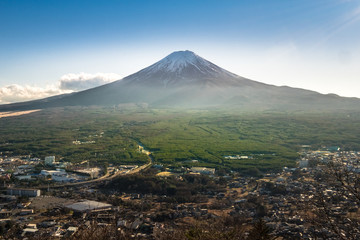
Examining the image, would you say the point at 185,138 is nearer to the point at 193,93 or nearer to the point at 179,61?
the point at 193,93

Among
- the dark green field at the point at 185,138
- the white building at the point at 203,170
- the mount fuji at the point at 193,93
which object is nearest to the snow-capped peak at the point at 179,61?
the mount fuji at the point at 193,93

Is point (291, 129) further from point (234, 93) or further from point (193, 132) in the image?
point (234, 93)

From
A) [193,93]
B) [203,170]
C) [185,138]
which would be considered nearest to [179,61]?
[193,93]

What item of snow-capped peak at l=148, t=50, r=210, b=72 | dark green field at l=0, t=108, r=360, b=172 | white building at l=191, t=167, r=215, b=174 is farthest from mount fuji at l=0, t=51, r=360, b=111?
white building at l=191, t=167, r=215, b=174

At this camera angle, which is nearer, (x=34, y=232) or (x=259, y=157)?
(x=34, y=232)

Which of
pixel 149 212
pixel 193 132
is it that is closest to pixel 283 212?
pixel 149 212

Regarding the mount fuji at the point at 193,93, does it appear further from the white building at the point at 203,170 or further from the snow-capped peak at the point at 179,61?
the white building at the point at 203,170

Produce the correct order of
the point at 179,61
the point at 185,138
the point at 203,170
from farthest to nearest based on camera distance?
1. the point at 179,61
2. the point at 185,138
3. the point at 203,170
